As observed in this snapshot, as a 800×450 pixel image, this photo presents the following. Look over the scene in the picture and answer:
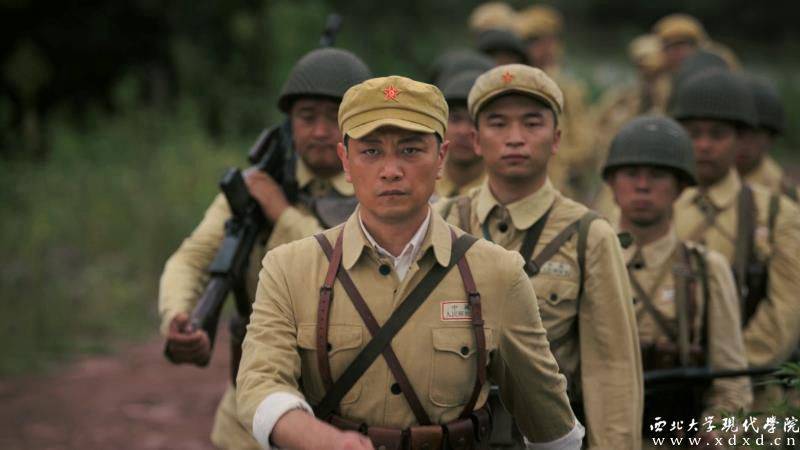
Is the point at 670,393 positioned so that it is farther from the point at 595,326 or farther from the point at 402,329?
the point at 402,329

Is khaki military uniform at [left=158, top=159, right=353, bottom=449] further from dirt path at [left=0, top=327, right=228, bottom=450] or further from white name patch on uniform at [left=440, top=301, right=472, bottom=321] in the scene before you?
dirt path at [left=0, top=327, right=228, bottom=450]

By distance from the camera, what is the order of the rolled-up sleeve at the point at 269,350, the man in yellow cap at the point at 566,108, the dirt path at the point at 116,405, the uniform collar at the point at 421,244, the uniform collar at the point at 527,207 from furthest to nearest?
the man in yellow cap at the point at 566,108
the dirt path at the point at 116,405
the uniform collar at the point at 527,207
the uniform collar at the point at 421,244
the rolled-up sleeve at the point at 269,350

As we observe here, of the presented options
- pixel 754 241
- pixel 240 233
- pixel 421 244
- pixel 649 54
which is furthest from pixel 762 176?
pixel 649 54

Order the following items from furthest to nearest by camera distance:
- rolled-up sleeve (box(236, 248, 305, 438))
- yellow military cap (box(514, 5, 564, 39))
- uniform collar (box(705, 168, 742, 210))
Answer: yellow military cap (box(514, 5, 564, 39)), uniform collar (box(705, 168, 742, 210)), rolled-up sleeve (box(236, 248, 305, 438))

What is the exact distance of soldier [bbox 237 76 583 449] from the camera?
4.18 m

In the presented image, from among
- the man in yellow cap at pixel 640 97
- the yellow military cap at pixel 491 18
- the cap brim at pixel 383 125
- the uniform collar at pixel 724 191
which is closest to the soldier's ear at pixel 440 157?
the cap brim at pixel 383 125

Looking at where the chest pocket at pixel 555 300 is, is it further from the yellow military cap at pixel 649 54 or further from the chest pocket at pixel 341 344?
the yellow military cap at pixel 649 54

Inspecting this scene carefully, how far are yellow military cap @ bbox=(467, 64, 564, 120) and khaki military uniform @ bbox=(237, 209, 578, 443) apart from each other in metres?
1.40

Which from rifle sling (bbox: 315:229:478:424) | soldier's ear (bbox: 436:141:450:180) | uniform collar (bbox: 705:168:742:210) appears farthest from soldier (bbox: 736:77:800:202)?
rifle sling (bbox: 315:229:478:424)

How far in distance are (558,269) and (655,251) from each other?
54.5 inches

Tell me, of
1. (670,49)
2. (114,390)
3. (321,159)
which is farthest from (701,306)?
(670,49)

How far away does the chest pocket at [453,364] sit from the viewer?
4188 mm

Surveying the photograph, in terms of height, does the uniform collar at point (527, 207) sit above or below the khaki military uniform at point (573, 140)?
below

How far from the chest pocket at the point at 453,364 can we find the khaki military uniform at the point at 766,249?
136 inches
